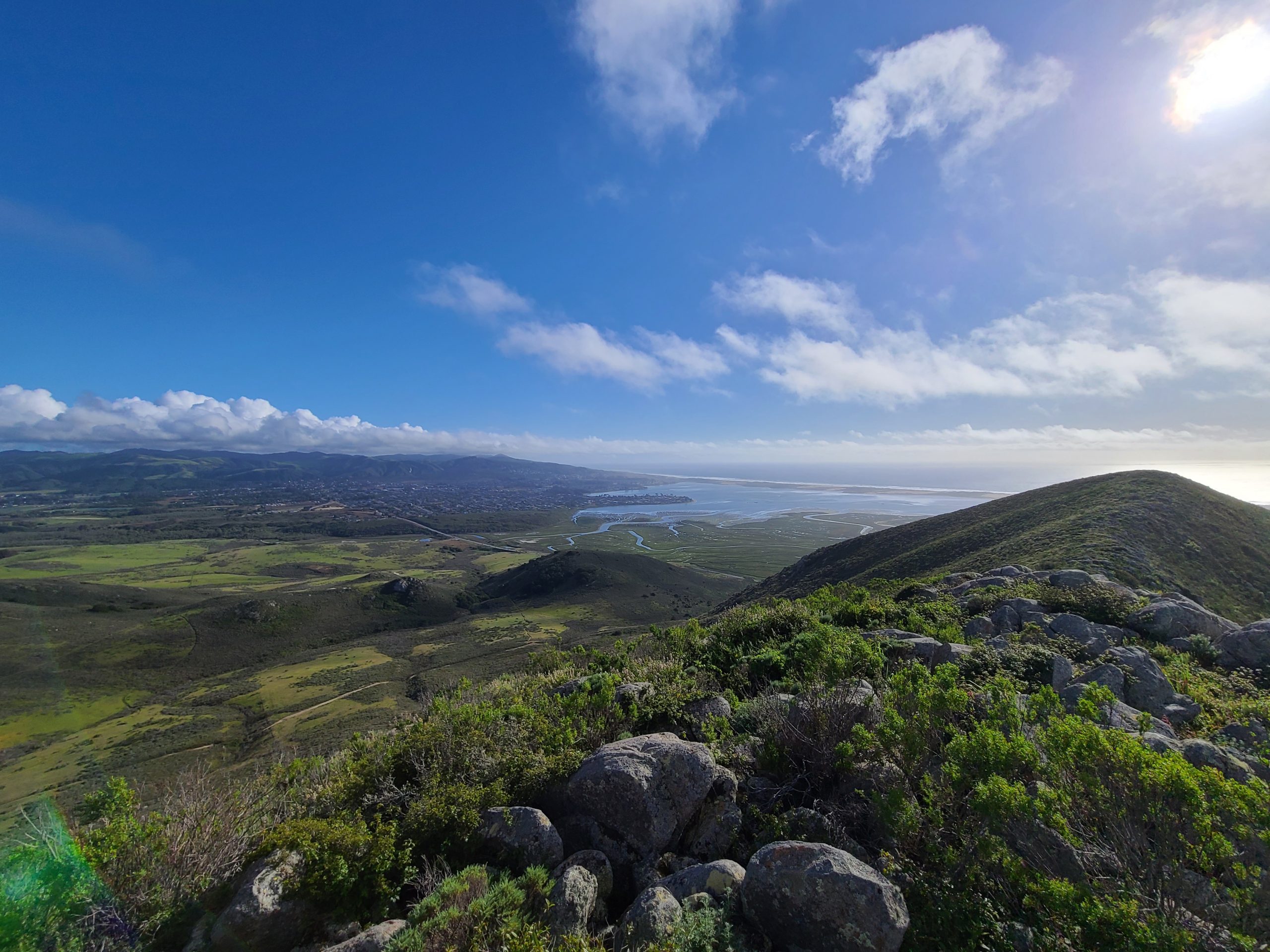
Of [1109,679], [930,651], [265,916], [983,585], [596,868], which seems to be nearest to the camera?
[265,916]

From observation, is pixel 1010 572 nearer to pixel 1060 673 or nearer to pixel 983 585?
pixel 983 585

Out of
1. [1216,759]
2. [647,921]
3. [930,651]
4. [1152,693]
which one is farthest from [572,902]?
[1152,693]

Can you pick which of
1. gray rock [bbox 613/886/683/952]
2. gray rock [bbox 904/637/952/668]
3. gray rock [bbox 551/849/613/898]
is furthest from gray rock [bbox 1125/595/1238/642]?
gray rock [bbox 551/849/613/898]

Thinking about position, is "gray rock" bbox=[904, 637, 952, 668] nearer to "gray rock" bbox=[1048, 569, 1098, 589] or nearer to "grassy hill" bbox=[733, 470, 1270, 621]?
"gray rock" bbox=[1048, 569, 1098, 589]

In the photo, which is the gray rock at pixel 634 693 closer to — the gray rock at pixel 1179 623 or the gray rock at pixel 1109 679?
the gray rock at pixel 1109 679

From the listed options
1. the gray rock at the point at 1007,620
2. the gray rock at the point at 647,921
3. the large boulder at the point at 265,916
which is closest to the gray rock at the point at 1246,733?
the gray rock at the point at 1007,620
